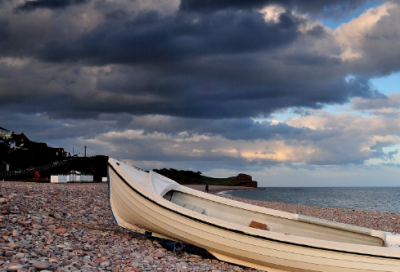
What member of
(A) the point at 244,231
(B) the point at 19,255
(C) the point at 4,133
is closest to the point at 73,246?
(B) the point at 19,255

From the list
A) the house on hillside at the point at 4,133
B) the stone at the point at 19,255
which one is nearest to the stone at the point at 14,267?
the stone at the point at 19,255

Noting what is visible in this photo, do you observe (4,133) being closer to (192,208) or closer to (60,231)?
(60,231)

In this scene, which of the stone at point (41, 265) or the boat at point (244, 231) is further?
the boat at point (244, 231)

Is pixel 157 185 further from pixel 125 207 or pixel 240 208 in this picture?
pixel 240 208

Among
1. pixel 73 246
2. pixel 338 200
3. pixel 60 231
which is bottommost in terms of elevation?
pixel 338 200

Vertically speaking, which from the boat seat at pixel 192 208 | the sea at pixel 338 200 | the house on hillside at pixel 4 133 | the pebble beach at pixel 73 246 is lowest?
the sea at pixel 338 200

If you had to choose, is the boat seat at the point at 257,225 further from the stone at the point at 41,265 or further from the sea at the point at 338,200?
the sea at the point at 338,200

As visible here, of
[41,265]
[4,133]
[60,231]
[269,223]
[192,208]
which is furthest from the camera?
[4,133]

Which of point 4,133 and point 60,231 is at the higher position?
point 4,133

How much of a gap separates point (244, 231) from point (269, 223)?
248 centimetres

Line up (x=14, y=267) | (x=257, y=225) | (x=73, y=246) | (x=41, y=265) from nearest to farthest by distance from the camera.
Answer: (x=14, y=267) < (x=41, y=265) < (x=73, y=246) < (x=257, y=225)

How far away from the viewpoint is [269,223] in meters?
10.2

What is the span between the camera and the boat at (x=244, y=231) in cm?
755

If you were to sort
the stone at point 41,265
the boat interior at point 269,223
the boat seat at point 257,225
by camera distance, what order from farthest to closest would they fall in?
the boat seat at point 257,225 < the boat interior at point 269,223 < the stone at point 41,265
